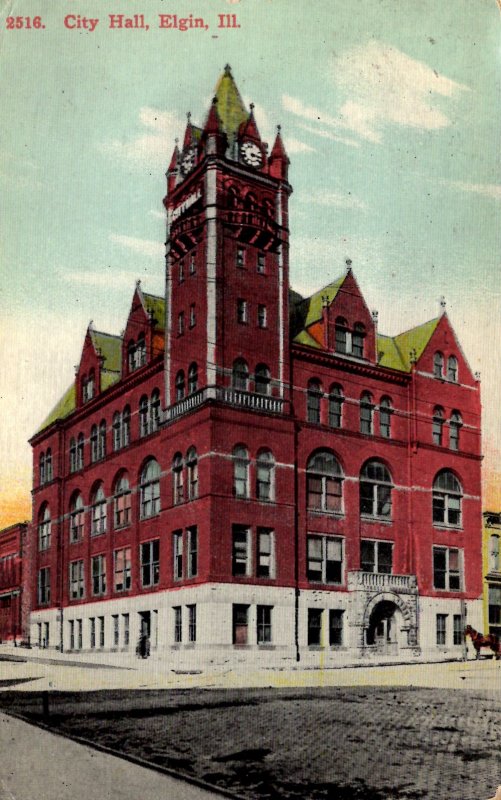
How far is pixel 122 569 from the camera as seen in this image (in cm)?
1898

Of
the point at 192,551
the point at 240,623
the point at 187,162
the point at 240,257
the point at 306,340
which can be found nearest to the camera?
the point at 187,162

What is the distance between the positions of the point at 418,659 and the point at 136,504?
21.8 ft

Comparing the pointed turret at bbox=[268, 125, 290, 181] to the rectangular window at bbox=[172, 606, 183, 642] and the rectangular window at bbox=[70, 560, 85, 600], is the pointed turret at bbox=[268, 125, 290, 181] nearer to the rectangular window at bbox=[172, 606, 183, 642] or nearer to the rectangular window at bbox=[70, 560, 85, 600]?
the rectangular window at bbox=[70, 560, 85, 600]

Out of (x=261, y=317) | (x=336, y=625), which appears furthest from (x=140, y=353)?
(x=336, y=625)

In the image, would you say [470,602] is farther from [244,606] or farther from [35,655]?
[35,655]

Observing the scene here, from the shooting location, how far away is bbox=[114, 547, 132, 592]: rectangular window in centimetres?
1844

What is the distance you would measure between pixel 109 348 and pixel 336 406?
9.54 metres

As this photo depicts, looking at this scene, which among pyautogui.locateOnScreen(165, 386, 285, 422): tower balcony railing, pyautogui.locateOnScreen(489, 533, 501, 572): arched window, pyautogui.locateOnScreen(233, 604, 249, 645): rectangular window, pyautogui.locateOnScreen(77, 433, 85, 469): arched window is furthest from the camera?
pyautogui.locateOnScreen(233, 604, 249, 645): rectangular window

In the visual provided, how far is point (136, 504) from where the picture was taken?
66.1 feet

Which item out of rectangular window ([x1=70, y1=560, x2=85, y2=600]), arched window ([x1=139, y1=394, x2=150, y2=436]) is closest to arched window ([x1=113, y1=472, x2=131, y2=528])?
rectangular window ([x1=70, y1=560, x2=85, y2=600])

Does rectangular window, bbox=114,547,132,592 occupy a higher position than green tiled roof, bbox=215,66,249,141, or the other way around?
green tiled roof, bbox=215,66,249,141

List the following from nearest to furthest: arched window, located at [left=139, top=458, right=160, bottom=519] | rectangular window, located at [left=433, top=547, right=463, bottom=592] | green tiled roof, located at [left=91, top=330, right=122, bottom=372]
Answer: green tiled roof, located at [left=91, top=330, right=122, bottom=372] < arched window, located at [left=139, top=458, right=160, bottom=519] < rectangular window, located at [left=433, top=547, right=463, bottom=592]

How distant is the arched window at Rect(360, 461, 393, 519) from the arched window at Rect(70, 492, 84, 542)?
21.9 feet

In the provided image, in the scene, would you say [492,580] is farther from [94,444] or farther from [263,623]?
[94,444]
